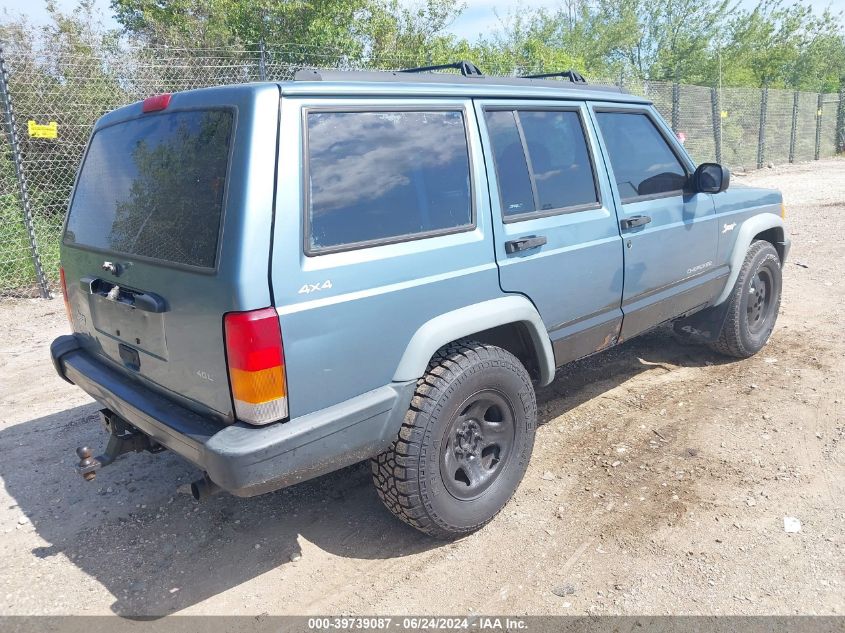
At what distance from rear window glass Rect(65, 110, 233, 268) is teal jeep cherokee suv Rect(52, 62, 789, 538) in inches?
0.5

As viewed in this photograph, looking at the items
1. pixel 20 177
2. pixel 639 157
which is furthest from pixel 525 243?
pixel 20 177

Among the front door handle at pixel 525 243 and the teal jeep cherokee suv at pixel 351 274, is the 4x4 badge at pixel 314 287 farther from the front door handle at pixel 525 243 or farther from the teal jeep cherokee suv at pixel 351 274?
the front door handle at pixel 525 243

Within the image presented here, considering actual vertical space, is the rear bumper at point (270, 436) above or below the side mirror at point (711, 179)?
below

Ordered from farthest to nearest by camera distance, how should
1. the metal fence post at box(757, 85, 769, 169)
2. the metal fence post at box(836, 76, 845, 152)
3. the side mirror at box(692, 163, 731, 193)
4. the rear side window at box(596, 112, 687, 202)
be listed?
1. the metal fence post at box(836, 76, 845, 152)
2. the metal fence post at box(757, 85, 769, 169)
3. the side mirror at box(692, 163, 731, 193)
4. the rear side window at box(596, 112, 687, 202)

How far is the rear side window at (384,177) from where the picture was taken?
247cm

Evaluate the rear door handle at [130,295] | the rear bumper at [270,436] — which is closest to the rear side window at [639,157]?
the rear bumper at [270,436]

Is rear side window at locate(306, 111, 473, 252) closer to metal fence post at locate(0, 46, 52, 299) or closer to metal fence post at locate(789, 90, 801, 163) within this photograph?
metal fence post at locate(0, 46, 52, 299)

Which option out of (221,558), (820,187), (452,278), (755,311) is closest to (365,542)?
(221,558)

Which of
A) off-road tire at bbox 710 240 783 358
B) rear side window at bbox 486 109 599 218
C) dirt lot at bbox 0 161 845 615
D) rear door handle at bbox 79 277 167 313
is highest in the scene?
rear side window at bbox 486 109 599 218

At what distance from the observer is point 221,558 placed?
2982mm

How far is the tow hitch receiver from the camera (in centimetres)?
274

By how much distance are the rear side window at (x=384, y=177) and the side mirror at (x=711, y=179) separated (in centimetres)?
195

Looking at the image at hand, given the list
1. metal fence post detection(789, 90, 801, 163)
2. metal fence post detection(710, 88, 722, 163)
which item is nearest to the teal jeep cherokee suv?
metal fence post detection(710, 88, 722, 163)

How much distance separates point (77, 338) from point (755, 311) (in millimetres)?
4674
